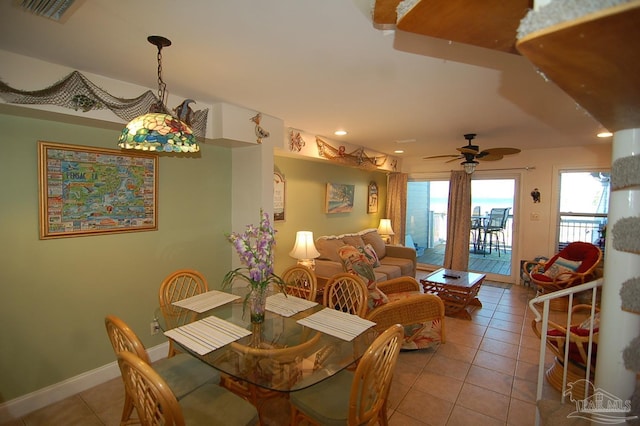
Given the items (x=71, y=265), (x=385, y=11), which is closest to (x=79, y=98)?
(x=71, y=265)

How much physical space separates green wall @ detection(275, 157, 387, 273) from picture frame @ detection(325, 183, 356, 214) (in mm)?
72

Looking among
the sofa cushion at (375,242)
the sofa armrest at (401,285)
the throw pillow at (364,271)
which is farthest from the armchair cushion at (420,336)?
the sofa cushion at (375,242)

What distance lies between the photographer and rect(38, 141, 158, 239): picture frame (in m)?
2.15

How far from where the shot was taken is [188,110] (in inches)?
102

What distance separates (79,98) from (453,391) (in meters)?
3.40

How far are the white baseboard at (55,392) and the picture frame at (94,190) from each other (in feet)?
3.56

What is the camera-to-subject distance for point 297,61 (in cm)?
192

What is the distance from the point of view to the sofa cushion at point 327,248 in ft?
14.0

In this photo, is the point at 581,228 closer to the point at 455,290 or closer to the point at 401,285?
the point at 455,290

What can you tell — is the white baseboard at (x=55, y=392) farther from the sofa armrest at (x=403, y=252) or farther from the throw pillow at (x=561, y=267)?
the throw pillow at (x=561, y=267)

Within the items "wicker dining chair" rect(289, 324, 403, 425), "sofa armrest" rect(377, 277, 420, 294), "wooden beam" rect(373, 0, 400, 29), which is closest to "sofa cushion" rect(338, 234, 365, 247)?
"sofa armrest" rect(377, 277, 420, 294)

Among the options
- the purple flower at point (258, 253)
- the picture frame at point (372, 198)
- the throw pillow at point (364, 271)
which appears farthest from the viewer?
the picture frame at point (372, 198)

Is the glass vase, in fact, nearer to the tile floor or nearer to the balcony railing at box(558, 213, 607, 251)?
the tile floor

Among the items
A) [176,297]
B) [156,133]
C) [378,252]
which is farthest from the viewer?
Result: [378,252]
